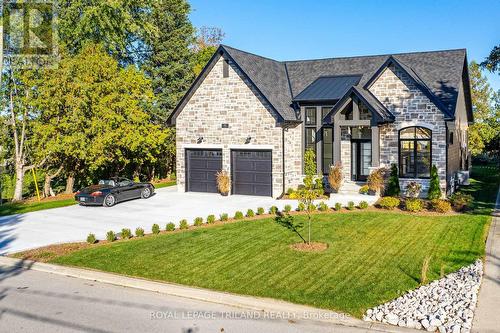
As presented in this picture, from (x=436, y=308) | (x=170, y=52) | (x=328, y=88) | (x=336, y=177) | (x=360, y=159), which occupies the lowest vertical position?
(x=436, y=308)

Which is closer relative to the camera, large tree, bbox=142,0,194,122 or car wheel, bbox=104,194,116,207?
car wheel, bbox=104,194,116,207

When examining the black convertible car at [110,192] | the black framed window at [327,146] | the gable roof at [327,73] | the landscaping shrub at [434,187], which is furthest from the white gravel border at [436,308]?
the black convertible car at [110,192]

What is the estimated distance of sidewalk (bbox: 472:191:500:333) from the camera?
27.3 ft

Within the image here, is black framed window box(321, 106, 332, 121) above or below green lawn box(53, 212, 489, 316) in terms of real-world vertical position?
Answer: above

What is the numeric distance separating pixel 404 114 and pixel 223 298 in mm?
16842

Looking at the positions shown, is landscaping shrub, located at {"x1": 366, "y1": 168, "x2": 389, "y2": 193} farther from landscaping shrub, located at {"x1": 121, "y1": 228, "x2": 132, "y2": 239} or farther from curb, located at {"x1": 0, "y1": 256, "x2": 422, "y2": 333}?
curb, located at {"x1": 0, "y1": 256, "x2": 422, "y2": 333}

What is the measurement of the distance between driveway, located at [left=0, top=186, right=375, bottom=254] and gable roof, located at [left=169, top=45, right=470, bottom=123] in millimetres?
5220

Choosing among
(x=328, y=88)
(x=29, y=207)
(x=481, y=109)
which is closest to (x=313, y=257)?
(x=328, y=88)

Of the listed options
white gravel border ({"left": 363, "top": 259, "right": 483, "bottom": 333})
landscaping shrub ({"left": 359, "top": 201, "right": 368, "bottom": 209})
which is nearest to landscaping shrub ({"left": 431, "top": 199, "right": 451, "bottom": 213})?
landscaping shrub ({"left": 359, "top": 201, "right": 368, "bottom": 209})

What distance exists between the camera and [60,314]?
9531mm

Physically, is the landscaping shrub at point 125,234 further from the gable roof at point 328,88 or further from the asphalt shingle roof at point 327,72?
the gable roof at point 328,88

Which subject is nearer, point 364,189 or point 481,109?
point 364,189

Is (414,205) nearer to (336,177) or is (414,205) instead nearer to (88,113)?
(336,177)

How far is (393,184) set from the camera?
73.3 feet
